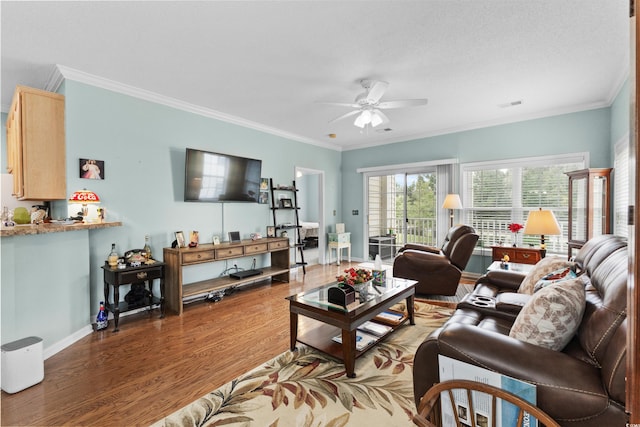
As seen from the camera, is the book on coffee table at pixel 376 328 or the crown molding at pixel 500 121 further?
the crown molding at pixel 500 121

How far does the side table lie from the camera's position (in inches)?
116

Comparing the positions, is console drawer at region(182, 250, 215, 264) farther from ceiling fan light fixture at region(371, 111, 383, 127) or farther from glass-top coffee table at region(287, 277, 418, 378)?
ceiling fan light fixture at region(371, 111, 383, 127)

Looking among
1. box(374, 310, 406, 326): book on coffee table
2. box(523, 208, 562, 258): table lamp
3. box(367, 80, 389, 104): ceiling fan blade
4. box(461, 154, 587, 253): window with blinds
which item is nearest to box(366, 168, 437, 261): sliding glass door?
box(461, 154, 587, 253): window with blinds

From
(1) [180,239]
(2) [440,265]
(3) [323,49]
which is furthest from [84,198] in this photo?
(2) [440,265]

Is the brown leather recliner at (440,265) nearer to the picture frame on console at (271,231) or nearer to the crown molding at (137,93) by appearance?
the picture frame on console at (271,231)

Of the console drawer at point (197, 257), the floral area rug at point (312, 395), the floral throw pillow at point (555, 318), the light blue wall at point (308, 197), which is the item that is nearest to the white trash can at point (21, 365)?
the floral area rug at point (312, 395)

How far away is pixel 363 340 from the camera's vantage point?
242cm

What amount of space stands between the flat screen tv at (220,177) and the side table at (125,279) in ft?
3.49

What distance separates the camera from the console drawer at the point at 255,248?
4237 mm

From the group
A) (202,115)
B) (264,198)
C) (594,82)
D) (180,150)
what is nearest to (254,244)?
(264,198)

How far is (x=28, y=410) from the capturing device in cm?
183

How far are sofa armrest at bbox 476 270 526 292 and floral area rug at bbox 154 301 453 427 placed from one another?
3.80 feet

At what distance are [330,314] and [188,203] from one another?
281 cm

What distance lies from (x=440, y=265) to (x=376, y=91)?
7.79ft
